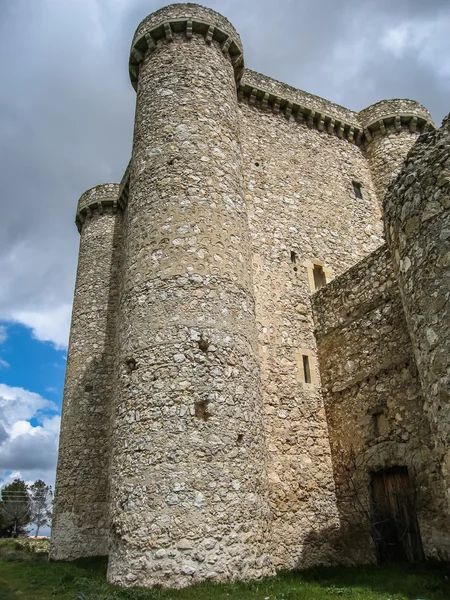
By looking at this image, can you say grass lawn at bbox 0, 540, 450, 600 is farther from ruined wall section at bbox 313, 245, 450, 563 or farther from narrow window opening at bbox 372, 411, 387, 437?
narrow window opening at bbox 372, 411, 387, 437

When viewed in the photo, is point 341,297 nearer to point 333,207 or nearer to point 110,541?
point 333,207

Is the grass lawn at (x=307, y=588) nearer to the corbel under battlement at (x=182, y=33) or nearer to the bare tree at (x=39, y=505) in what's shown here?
the corbel under battlement at (x=182, y=33)

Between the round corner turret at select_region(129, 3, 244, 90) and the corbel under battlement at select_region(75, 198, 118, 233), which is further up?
the round corner turret at select_region(129, 3, 244, 90)

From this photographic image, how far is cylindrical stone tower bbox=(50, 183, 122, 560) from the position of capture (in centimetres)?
1279

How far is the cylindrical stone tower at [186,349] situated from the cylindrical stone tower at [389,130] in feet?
20.4

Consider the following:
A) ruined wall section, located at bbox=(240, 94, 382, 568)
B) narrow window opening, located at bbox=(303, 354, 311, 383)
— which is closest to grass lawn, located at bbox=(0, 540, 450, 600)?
ruined wall section, located at bbox=(240, 94, 382, 568)

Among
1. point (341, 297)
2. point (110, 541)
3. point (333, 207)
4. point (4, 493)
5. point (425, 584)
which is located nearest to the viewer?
point (425, 584)

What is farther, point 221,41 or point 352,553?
point 221,41

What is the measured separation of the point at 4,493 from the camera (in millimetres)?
47281

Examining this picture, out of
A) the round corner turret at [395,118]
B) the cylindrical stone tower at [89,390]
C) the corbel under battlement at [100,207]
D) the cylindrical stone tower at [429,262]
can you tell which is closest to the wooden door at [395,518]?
the cylindrical stone tower at [429,262]

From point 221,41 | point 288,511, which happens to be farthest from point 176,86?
point 288,511

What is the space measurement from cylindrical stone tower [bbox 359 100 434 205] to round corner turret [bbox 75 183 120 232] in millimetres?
8951

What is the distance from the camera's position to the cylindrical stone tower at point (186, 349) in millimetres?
6930

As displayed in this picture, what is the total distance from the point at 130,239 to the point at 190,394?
367 cm
